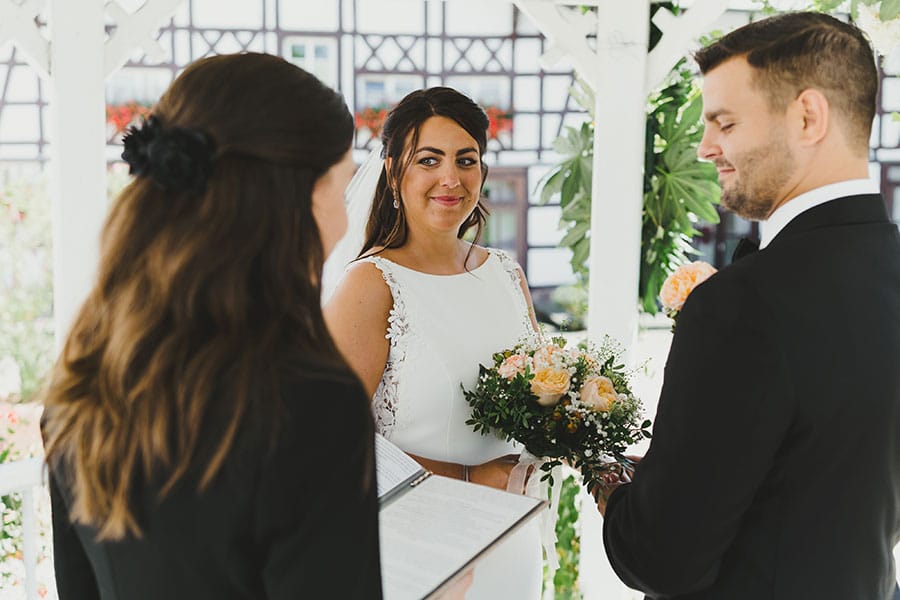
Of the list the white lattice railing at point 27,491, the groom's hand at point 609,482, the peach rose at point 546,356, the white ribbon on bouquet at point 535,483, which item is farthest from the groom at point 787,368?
the white lattice railing at point 27,491

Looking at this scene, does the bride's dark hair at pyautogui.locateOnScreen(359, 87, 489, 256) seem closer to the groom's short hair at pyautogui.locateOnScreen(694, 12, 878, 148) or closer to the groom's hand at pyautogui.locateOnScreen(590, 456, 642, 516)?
the groom's hand at pyautogui.locateOnScreen(590, 456, 642, 516)

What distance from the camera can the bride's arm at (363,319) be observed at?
212 centimetres

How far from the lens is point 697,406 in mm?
1204

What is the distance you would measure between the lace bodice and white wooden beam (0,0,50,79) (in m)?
1.24

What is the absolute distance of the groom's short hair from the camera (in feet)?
4.15

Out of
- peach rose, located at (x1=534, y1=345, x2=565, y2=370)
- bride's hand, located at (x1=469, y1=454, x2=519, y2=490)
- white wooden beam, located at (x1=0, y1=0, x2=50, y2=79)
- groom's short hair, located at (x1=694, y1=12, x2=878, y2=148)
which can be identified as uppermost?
white wooden beam, located at (x1=0, y1=0, x2=50, y2=79)

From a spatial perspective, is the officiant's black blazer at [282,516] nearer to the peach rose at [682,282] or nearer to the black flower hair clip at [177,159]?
the black flower hair clip at [177,159]

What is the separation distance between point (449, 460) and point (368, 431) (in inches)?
51.4

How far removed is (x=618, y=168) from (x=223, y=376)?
2.27 meters

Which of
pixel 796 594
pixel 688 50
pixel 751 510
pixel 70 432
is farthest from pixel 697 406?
pixel 688 50

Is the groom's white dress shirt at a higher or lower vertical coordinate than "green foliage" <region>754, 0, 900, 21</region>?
lower

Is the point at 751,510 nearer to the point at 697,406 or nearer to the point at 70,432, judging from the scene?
the point at 697,406

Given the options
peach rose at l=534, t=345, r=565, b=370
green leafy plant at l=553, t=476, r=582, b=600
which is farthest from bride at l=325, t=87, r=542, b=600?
green leafy plant at l=553, t=476, r=582, b=600

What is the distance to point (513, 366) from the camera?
2.02 meters
